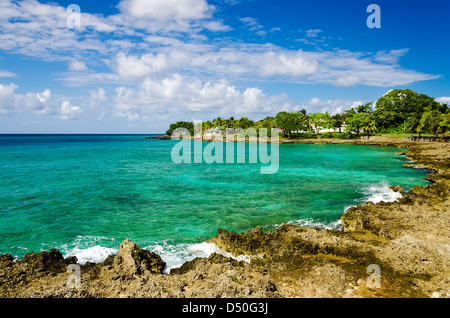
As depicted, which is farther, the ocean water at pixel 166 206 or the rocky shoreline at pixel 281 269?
the ocean water at pixel 166 206

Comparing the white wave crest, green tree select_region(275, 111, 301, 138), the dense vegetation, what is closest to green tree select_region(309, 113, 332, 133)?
the dense vegetation

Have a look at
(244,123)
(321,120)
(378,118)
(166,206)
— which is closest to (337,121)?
(321,120)

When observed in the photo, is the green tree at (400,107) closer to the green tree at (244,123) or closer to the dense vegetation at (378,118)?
the dense vegetation at (378,118)

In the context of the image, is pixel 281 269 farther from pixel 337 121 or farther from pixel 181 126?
pixel 181 126

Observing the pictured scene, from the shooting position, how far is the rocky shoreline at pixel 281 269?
6.87 metres

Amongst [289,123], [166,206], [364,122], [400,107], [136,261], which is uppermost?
[400,107]

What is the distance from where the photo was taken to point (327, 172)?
31672mm

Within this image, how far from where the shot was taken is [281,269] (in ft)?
27.5

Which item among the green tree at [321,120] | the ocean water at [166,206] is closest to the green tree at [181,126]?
the green tree at [321,120]

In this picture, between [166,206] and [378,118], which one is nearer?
[166,206]

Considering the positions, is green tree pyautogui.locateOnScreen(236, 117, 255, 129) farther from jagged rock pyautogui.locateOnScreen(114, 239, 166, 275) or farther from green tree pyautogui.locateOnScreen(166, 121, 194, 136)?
jagged rock pyautogui.locateOnScreen(114, 239, 166, 275)

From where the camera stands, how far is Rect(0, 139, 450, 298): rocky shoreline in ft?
22.5
